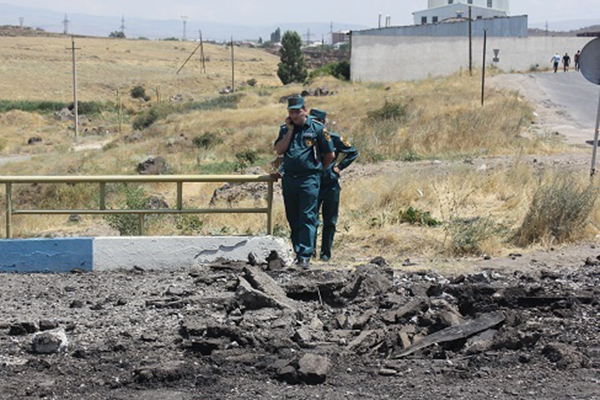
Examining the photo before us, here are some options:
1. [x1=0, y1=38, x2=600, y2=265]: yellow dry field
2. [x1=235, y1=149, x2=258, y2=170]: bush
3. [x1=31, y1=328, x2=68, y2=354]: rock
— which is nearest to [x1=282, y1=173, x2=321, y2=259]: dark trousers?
[x1=0, y1=38, x2=600, y2=265]: yellow dry field

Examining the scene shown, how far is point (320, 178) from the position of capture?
964cm

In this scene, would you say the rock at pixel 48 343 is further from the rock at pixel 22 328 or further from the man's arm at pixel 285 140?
the man's arm at pixel 285 140

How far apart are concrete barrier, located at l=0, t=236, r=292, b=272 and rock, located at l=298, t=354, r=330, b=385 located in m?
3.38

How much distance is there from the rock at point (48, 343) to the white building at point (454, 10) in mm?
104161

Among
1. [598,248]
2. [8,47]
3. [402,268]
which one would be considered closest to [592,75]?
[598,248]

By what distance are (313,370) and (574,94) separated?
40.5m

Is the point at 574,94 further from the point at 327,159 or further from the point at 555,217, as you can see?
the point at 327,159

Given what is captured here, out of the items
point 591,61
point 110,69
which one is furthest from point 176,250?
point 110,69

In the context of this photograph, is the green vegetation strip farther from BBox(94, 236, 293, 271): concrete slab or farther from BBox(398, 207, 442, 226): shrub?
BBox(94, 236, 293, 271): concrete slab

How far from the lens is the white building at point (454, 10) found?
362ft

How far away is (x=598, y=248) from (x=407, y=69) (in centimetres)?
5361

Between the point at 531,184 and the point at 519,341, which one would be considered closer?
the point at 519,341

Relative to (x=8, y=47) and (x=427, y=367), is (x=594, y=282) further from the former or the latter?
(x=8, y=47)

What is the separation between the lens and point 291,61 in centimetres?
8862
